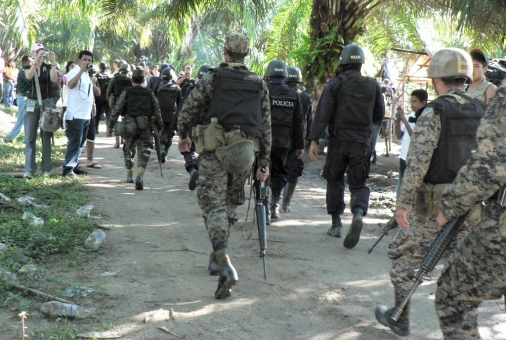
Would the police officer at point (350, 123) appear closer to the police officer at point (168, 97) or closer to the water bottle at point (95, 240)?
the water bottle at point (95, 240)

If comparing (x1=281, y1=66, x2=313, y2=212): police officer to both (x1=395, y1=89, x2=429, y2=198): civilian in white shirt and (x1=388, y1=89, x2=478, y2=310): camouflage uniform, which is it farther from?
(x1=388, y1=89, x2=478, y2=310): camouflage uniform

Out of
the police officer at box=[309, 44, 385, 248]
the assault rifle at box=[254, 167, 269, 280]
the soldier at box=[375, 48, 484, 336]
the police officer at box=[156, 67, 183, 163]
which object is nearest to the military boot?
the soldier at box=[375, 48, 484, 336]

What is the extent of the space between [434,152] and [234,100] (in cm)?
183

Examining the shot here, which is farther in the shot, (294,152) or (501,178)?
(294,152)

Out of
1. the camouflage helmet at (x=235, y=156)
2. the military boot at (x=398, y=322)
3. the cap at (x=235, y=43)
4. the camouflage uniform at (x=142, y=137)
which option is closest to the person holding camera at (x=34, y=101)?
the camouflage uniform at (x=142, y=137)

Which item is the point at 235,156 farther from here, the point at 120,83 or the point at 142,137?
the point at 120,83

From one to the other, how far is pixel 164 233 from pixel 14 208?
1.89 m

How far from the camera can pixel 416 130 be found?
423cm

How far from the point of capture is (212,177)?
5.40 metres

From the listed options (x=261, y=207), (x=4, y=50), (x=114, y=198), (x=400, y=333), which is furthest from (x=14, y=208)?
(x=4, y=50)

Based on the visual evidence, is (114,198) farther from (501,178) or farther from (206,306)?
(501,178)

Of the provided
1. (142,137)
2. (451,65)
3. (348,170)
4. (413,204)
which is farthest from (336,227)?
(142,137)

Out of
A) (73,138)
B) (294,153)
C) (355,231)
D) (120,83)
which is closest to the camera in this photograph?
Result: (355,231)

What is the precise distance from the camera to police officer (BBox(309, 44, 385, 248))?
22.9 feet
